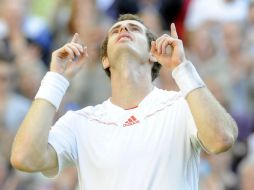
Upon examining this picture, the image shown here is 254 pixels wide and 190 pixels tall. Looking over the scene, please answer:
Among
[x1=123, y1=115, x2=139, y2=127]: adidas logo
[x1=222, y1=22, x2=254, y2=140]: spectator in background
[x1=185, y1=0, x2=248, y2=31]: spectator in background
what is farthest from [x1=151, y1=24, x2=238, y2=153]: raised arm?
[x1=185, y1=0, x2=248, y2=31]: spectator in background

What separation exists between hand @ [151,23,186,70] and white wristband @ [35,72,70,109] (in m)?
0.66

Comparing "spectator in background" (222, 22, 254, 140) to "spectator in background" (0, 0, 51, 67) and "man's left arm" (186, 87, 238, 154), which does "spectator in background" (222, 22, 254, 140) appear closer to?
"spectator in background" (0, 0, 51, 67)

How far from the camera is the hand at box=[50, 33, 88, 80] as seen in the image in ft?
22.7

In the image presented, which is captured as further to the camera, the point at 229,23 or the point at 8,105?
the point at 229,23

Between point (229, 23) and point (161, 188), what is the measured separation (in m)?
5.84

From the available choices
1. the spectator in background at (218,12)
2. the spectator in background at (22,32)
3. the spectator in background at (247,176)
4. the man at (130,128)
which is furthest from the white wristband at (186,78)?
the spectator in background at (218,12)

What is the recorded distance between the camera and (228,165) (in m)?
10.5

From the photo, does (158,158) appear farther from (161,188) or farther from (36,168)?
(36,168)

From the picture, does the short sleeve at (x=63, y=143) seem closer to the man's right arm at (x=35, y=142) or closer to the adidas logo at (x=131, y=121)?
the man's right arm at (x=35, y=142)

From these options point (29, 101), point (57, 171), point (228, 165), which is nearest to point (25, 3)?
point (29, 101)

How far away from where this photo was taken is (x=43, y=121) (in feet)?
21.7

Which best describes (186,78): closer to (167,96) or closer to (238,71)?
(167,96)

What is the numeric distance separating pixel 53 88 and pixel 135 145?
673mm

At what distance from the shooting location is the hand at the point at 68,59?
22.7ft
